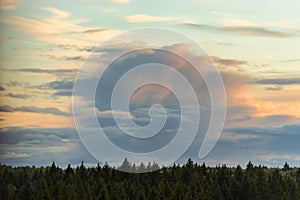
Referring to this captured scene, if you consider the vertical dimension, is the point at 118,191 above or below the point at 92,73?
below

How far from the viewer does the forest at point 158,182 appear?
4.44m

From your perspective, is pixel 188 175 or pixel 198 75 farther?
pixel 188 175

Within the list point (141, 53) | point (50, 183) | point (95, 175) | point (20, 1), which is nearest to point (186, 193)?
point (95, 175)

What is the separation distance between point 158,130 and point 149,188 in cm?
120

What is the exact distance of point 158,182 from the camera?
5.14 meters

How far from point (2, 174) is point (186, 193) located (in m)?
1.91

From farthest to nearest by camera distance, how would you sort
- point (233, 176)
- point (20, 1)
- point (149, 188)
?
point (149, 188), point (233, 176), point (20, 1)

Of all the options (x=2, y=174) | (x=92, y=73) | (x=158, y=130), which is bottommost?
(x=2, y=174)

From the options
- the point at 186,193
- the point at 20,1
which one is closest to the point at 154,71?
the point at 20,1

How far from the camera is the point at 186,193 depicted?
521 cm

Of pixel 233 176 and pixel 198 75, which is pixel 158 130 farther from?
pixel 233 176

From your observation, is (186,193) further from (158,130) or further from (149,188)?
(158,130)

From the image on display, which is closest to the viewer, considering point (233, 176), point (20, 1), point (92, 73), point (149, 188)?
point (20, 1)

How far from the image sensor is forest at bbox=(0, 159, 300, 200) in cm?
444
